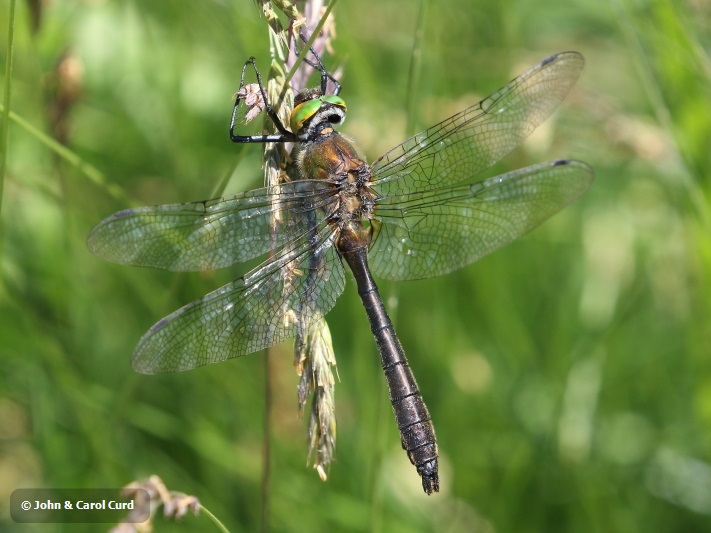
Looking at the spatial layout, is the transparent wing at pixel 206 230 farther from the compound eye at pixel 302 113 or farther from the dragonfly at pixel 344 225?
the compound eye at pixel 302 113

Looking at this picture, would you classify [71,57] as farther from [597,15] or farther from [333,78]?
[597,15]

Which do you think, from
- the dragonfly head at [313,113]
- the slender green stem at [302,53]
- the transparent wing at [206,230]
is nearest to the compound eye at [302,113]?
the dragonfly head at [313,113]

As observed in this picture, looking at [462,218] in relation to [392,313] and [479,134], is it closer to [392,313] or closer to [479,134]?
[479,134]

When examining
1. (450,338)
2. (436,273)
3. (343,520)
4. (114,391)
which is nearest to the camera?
(436,273)

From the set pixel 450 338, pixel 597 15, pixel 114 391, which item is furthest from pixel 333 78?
pixel 597 15

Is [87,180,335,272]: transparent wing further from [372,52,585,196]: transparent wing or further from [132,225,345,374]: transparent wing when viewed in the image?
[372,52,585,196]: transparent wing

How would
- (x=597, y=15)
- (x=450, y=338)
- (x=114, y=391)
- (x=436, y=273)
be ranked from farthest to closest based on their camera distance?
(x=597, y=15) → (x=450, y=338) → (x=114, y=391) → (x=436, y=273)
